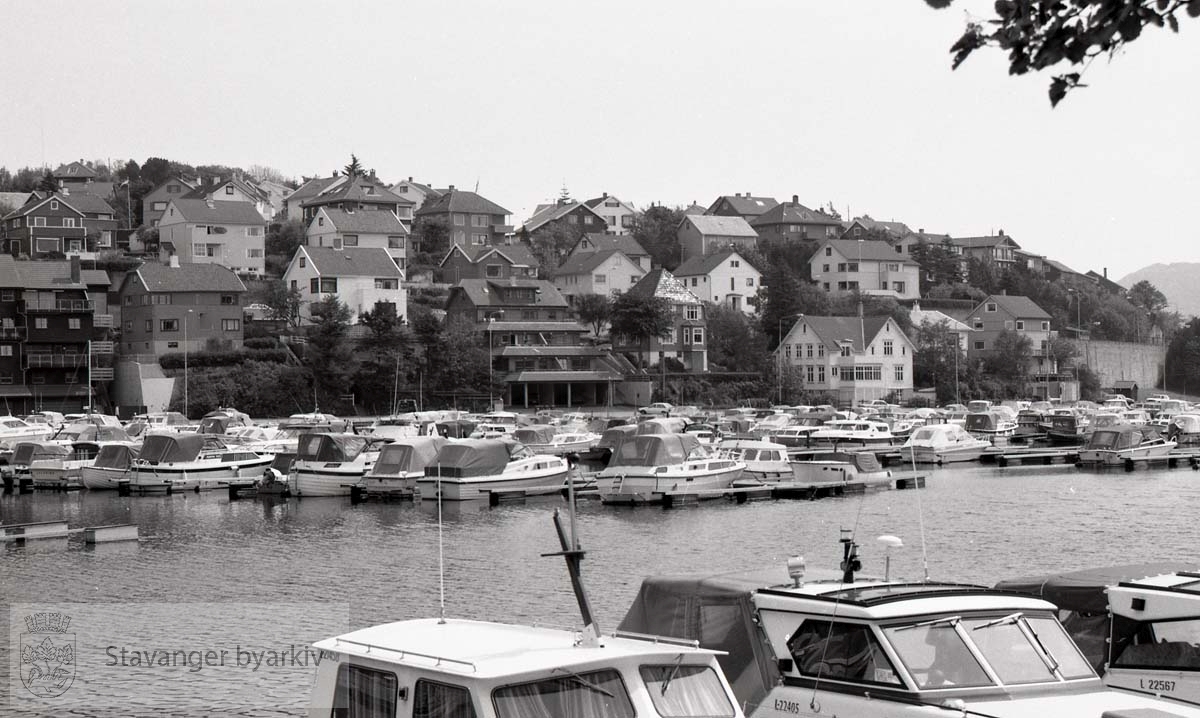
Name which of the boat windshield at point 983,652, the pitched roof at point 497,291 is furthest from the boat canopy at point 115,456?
the pitched roof at point 497,291

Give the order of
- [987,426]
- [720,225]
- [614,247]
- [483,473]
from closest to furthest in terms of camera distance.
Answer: [483,473] → [987,426] → [614,247] → [720,225]

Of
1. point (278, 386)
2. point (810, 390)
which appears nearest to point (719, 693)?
point (278, 386)

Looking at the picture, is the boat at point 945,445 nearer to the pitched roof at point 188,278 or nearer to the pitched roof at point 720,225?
the pitched roof at point 188,278

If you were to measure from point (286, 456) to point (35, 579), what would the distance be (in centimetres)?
2258

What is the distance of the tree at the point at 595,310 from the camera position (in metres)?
116

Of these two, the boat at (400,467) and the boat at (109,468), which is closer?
the boat at (400,467)

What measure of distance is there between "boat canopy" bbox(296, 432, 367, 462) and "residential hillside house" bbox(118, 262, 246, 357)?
43490mm

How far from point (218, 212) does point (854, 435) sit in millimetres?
65146

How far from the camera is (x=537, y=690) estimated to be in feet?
33.0

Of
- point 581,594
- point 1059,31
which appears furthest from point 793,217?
point 1059,31

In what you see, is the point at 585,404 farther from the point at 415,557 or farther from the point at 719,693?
the point at 719,693

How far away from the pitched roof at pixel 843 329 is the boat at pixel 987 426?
31.9m

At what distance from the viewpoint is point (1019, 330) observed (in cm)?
13688

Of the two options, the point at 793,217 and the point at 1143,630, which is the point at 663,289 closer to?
the point at 793,217
